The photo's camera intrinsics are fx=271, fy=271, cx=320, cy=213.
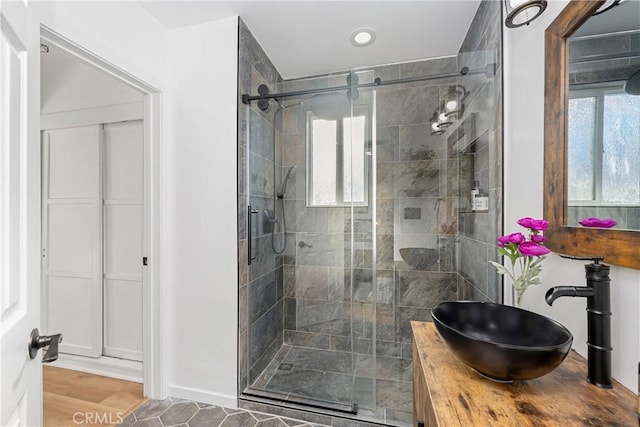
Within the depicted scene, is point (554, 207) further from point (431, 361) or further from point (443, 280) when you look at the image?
point (443, 280)

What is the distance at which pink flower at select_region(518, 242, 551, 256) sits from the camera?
36.2 inches

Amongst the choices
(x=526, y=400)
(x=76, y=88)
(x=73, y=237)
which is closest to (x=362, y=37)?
(x=526, y=400)

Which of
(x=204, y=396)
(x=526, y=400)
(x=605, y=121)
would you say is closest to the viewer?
(x=526, y=400)

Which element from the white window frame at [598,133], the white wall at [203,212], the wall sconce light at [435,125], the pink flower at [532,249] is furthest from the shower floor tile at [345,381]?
the wall sconce light at [435,125]

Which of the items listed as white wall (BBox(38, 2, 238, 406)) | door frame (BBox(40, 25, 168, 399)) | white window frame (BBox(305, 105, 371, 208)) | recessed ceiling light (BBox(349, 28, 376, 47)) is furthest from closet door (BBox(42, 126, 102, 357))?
recessed ceiling light (BBox(349, 28, 376, 47))

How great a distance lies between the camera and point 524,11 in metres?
1.14

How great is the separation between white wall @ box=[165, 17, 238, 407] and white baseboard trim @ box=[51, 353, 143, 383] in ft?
1.79

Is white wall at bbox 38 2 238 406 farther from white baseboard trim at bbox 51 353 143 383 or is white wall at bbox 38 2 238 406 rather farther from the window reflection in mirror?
the window reflection in mirror

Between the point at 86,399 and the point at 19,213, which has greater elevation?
the point at 19,213

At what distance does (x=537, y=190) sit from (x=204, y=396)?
2321mm

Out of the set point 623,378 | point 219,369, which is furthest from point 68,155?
point 623,378

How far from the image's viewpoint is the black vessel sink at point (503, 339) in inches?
27.3

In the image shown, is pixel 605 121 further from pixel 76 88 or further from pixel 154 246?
pixel 76 88

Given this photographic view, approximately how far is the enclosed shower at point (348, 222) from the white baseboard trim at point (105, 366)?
106 cm
